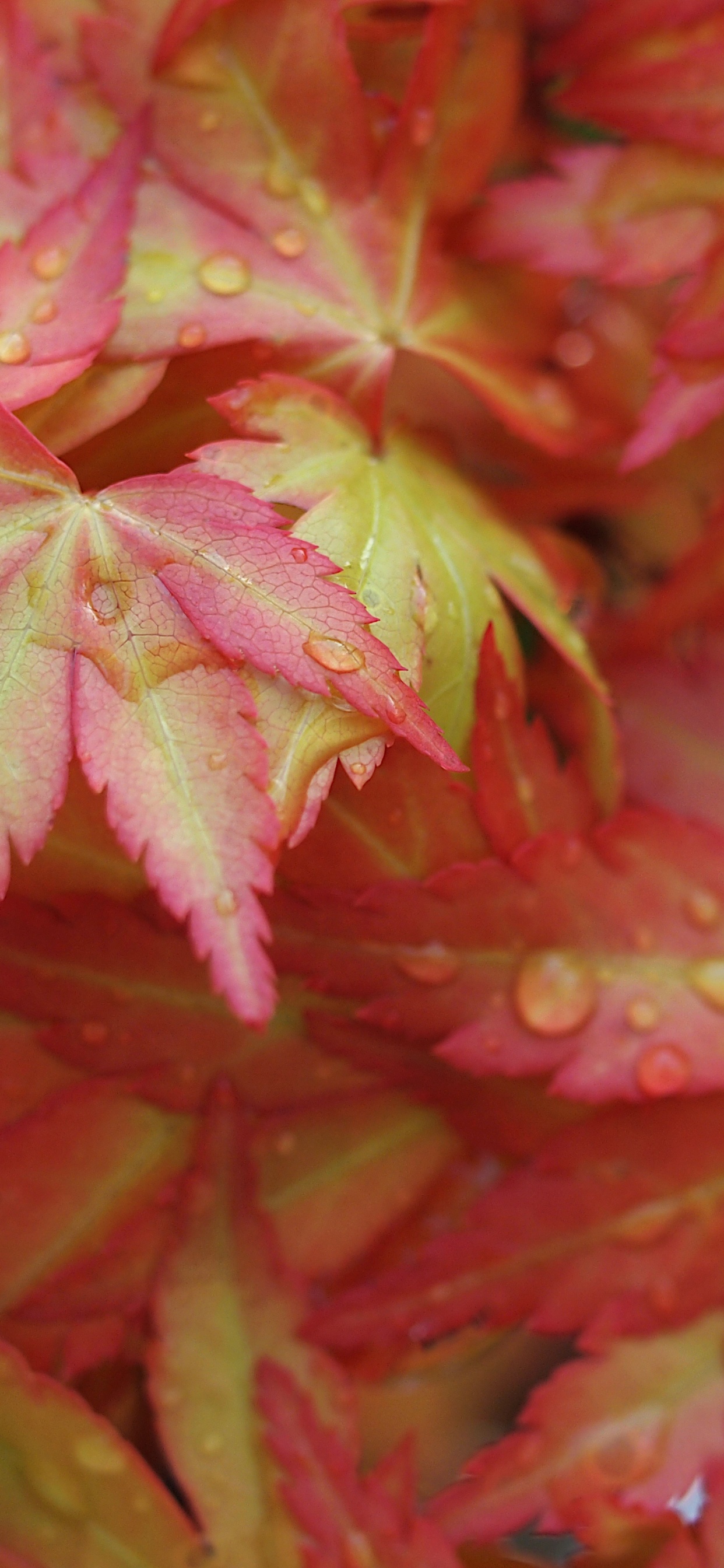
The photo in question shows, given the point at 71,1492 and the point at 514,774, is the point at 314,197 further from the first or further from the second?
the point at 71,1492

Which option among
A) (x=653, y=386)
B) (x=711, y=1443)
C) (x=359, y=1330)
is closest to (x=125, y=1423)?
(x=359, y=1330)

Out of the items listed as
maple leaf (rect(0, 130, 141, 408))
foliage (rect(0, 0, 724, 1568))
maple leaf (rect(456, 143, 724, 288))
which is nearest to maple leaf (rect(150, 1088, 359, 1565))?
foliage (rect(0, 0, 724, 1568))

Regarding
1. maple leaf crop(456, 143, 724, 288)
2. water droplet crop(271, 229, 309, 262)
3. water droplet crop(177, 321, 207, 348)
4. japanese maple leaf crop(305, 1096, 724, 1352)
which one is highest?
maple leaf crop(456, 143, 724, 288)

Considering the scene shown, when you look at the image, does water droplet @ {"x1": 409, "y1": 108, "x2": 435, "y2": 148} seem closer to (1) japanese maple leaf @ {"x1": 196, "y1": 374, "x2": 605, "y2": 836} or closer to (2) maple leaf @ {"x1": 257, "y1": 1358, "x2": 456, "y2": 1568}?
(1) japanese maple leaf @ {"x1": 196, "y1": 374, "x2": 605, "y2": 836}

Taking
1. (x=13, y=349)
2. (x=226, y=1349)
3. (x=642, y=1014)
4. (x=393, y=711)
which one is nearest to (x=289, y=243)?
(x=13, y=349)

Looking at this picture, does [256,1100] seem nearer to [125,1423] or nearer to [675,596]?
[125,1423]

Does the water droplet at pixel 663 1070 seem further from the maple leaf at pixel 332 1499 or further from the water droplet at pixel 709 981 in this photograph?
the maple leaf at pixel 332 1499
